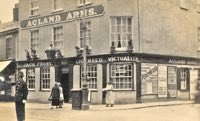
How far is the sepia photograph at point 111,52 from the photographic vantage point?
1084 inches

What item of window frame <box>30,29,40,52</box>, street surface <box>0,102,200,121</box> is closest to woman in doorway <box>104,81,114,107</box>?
street surface <box>0,102,200,121</box>

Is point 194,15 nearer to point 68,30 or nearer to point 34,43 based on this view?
point 68,30

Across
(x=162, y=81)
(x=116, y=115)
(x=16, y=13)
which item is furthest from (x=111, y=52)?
(x=16, y=13)

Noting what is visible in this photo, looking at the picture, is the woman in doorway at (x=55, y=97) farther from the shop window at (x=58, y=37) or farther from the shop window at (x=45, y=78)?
the shop window at (x=45, y=78)

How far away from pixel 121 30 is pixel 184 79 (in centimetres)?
591

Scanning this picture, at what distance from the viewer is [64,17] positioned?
3102 centimetres

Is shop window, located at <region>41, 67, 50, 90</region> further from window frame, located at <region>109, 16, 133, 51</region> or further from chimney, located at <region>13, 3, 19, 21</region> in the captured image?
chimney, located at <region>13, 3, 19, 21</region>

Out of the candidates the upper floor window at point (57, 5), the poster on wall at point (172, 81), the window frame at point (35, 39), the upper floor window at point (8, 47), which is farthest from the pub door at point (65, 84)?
the upper floor window at point (8, 47)

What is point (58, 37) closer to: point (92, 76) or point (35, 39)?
point (35, 39)

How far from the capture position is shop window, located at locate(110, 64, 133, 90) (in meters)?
27.6

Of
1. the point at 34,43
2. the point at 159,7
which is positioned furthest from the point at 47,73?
the point at 159,7

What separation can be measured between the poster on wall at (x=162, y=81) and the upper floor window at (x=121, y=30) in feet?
8.94

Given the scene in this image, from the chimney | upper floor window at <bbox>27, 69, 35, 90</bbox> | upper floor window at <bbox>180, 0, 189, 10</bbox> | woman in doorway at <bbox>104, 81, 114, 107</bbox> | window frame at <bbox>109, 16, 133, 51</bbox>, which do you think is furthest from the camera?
the chimney

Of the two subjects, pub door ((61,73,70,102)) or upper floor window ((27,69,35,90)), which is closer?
pub door ((61,73,70,102))
